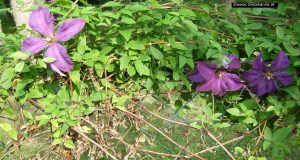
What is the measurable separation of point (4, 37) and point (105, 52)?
1.14 feet

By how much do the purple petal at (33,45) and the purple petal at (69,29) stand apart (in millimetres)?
49

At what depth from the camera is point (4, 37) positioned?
4.37 ft

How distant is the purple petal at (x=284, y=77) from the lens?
4.26 ft

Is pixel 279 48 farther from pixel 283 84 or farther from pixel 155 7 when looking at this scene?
pixel 155 7

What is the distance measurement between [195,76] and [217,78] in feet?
0.24

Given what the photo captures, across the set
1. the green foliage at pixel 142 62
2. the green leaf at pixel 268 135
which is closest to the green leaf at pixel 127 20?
the green foliage at pixel 142 62

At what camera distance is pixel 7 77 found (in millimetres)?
1205

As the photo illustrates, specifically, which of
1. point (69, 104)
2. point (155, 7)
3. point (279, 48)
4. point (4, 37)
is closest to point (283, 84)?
point (279, 48)

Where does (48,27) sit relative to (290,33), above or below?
above

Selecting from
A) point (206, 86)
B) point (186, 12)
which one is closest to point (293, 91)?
Answer: point (206, 86)

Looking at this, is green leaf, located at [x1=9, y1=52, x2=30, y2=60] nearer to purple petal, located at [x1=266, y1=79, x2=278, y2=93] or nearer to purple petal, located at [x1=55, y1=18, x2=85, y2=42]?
purple petal, located at [x1=55, y1=18, x2=85, y2=42]

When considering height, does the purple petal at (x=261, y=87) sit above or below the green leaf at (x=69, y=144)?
above

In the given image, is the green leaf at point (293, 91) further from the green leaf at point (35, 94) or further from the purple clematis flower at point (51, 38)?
the green leaf at point (35, 94)

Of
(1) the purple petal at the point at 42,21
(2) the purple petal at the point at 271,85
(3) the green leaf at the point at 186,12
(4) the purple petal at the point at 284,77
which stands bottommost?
(2) the purple petal at the point at 271,85
